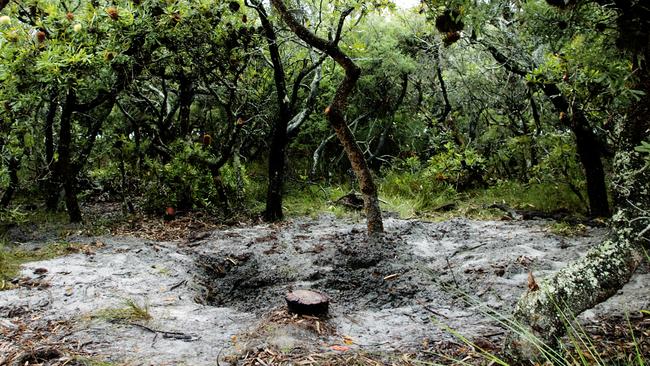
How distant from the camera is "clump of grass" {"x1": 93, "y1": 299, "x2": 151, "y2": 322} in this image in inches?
104

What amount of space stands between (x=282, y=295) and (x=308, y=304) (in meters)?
0.71

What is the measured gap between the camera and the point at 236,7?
509cm

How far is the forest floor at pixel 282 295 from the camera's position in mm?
2277

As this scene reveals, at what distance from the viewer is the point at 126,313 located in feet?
8.87

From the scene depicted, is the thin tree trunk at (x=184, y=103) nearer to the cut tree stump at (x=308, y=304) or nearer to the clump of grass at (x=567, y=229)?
the cut tree stump at (x=308, y=304)

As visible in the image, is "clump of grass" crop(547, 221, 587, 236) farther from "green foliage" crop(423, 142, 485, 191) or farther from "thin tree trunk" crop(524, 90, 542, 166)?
"green foliage" crop(423, 142, 485, 191)

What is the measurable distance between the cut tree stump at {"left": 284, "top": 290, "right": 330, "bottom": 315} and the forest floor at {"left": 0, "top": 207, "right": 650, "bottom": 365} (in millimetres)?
60

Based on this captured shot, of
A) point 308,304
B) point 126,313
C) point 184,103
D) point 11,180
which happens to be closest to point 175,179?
point 184,103

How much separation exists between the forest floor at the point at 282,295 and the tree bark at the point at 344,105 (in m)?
0.33

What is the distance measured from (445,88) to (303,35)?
4.49 meters

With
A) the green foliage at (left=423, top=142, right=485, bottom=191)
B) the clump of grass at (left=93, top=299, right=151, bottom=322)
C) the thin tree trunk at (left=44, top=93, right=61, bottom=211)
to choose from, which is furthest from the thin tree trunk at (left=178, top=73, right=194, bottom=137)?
the clump of grass at (left=93, top=299, right=151, bottom=322)

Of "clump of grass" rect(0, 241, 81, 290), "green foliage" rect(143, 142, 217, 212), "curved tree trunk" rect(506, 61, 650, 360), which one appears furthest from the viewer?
"green foliage" rect(143, 142, 217, 212)

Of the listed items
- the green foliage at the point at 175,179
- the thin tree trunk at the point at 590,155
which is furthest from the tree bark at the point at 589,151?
the green foliage at the point at 175,179

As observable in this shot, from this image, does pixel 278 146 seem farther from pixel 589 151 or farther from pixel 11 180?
pixel 589 151
